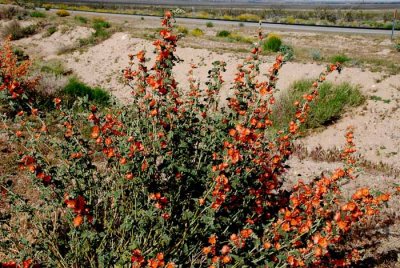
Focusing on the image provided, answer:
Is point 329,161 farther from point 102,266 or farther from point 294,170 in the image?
point 102,266

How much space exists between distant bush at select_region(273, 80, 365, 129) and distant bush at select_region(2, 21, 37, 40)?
1557 cm

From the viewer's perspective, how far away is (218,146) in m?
2.86

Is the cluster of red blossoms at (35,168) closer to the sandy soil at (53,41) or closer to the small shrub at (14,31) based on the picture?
the sandy soil at (53,41)

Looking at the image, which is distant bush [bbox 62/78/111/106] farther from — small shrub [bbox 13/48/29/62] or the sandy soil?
the sandy soil

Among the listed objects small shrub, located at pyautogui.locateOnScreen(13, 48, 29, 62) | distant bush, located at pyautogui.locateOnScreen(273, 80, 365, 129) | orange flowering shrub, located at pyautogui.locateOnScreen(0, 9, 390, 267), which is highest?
orange flowering shrub, located at pyautogui.locateOnScreen(0, 9, 390, 267)

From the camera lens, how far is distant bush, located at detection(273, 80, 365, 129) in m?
9.59

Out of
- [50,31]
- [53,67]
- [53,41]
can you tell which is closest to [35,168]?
[53,67]

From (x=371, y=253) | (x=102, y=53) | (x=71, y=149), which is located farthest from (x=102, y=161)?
(x=102, y=53)

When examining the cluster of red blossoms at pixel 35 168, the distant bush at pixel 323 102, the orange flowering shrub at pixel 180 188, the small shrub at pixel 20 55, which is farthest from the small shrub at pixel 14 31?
the cluster of red blossoms at pixel 35 168

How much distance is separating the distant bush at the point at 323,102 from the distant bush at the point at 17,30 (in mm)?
15566

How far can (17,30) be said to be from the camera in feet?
63.0

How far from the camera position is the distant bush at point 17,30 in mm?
19016

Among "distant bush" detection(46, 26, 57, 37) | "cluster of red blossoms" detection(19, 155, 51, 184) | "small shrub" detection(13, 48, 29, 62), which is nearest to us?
"cluster of red blossoms" detection(19, 155, 51, 184)

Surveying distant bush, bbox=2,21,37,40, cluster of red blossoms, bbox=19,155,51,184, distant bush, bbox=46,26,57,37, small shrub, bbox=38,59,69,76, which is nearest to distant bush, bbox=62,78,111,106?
small shrub, bbox=38,59,69,76
